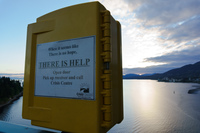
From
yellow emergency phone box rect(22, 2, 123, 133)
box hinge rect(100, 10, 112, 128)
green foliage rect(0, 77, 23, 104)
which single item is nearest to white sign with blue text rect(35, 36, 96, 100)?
yellow emergency phone box rect(22, 2, 123, 133)

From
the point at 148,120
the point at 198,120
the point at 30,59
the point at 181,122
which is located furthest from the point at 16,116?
the point at 198,120

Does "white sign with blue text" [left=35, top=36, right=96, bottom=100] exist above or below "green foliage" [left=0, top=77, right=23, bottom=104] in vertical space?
above

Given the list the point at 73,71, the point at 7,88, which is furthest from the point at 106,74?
the point at 7,88

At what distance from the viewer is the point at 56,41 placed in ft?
4.84

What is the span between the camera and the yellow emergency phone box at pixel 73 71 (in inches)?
48.2

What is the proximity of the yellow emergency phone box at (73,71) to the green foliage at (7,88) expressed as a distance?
55589mm

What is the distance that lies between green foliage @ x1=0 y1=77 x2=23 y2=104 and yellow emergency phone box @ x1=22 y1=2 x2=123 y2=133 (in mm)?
55589

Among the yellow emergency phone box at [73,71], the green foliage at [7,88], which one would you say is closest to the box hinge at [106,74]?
the yellow emergency phone box at [73,71]

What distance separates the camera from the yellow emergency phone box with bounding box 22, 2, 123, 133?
122 cm

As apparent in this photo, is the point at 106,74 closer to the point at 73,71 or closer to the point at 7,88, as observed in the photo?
the point at 73,71

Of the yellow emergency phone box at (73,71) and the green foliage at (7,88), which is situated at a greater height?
the yellow emergency phone box at (73,71)

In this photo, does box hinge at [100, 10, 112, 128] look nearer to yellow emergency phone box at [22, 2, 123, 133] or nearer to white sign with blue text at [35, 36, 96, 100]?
yellow emergency phone box at [22, 2, 123, 133]

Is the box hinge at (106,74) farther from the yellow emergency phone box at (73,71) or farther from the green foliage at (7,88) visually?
the green foliage at (7,88)

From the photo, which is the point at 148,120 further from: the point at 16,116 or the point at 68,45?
the point at 68,45
